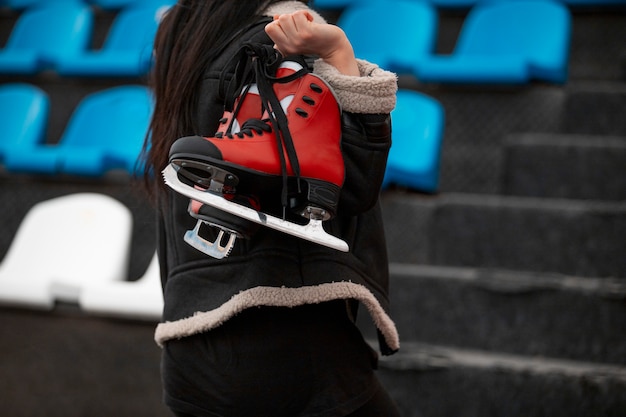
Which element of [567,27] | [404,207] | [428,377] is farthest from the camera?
[567,27]

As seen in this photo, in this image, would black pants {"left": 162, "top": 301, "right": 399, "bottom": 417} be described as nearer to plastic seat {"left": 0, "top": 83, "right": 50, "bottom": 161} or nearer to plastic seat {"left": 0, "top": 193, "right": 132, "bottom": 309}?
plastic seat {"left": 0, "top": 193, "right": 132, "bottom": 309}

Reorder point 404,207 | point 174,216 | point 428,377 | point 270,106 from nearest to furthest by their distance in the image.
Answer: point 270,106, point 174,216, point 428,377, point 404,207

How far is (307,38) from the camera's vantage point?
0.74 metres

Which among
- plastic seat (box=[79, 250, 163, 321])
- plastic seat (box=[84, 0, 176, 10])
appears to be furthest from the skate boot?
plastic seat (box=[84, 0, 176, 10])

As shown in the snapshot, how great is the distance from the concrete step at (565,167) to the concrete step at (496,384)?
63cm

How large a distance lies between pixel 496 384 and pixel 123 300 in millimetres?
976

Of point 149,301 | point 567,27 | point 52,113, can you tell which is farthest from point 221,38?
point 52,113

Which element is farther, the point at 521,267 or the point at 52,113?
the point at 52,113

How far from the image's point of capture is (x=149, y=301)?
1838mm

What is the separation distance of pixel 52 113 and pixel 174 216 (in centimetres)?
247

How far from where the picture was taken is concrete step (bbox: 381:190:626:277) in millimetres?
1720

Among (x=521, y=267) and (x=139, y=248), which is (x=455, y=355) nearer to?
(x=521, y=267)

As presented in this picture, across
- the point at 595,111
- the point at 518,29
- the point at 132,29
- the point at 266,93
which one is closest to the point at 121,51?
the point at 132,29

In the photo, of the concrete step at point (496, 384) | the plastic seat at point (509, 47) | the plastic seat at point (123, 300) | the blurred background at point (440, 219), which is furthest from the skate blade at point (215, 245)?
the plastic seat at point (509, 47)
